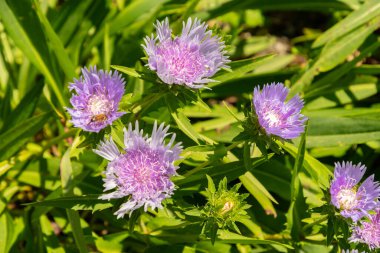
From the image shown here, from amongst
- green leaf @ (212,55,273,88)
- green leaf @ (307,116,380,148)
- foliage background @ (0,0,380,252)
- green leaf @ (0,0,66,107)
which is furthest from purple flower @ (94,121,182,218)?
green leaf @ (307,116,380,148)

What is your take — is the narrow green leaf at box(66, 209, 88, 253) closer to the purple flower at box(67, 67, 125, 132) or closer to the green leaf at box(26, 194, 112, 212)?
the green leaf at box(26, 194, 112, 212)

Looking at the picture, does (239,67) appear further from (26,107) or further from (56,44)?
(26,107)

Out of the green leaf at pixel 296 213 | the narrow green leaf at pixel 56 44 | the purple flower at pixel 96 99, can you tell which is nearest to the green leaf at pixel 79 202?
the purple flower at pixel 96 99

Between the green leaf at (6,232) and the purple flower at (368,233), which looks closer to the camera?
the purple flower at (368,233)

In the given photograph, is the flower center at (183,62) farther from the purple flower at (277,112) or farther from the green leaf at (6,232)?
the green leaf at (6,232)

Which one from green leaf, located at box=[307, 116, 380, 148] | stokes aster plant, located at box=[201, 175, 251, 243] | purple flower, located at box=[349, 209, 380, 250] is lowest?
stokes aster plant, located at box=[201, 175, 251, 243]

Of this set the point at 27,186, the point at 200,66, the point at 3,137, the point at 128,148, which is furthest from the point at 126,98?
the point at 27,186
